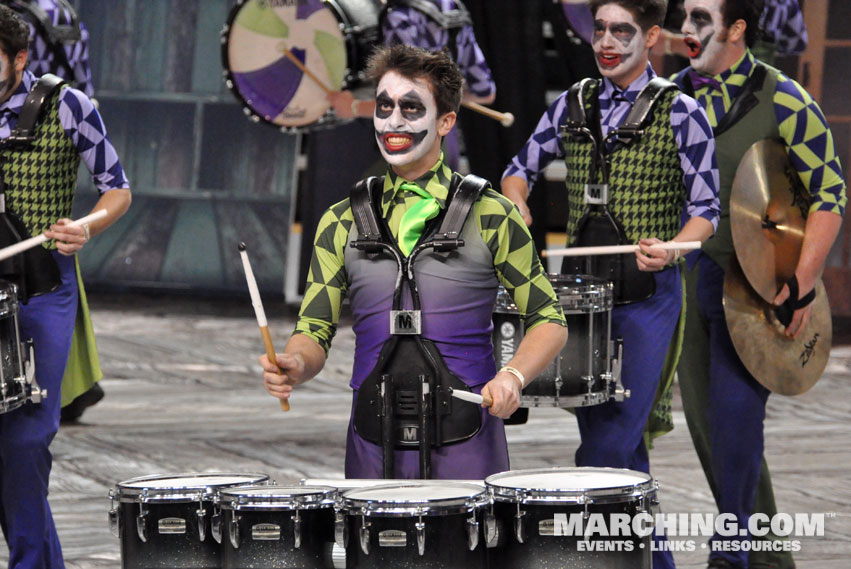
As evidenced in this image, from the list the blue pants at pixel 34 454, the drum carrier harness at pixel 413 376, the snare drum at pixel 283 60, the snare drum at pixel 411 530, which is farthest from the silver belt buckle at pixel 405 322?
the snare drum at pixel 283 60

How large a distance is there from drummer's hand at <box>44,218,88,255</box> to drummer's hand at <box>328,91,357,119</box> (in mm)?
4319

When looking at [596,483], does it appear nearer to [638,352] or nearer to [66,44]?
[638,352]

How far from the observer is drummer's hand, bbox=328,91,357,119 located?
28.4 ft

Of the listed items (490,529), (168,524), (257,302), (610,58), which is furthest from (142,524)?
(610,58)

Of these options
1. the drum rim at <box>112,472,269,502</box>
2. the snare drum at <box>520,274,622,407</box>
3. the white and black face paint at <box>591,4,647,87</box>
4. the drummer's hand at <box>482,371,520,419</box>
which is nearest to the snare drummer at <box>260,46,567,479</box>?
the drummer's hand at <box>482,371,520,419</box>

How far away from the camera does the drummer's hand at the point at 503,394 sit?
3.34m

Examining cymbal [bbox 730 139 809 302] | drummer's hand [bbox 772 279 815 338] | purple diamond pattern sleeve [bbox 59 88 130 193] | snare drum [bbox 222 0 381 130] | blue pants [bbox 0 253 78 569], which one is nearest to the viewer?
blue pants [bbox 0 253 78 569]

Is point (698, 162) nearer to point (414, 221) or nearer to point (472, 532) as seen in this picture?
point (414, 221)

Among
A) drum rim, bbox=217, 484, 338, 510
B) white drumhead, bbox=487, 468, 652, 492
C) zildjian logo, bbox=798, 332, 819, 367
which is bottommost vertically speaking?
zildjian logo, bbox=798, 332, 819, 367

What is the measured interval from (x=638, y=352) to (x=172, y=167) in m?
7.57

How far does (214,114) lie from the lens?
1163 centimetres

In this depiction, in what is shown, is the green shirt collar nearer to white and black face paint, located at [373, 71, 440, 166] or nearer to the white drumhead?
white and black face paint, located at [373, 71, 440, 166]

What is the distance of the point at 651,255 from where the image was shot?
457 cm

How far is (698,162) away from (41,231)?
2.02 meters
